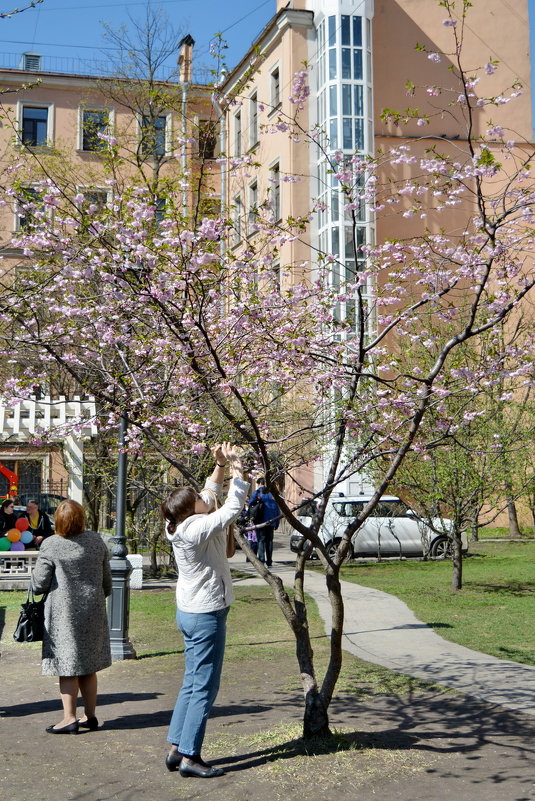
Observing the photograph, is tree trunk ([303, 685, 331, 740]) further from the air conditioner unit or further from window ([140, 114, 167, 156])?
the air conditioner unit

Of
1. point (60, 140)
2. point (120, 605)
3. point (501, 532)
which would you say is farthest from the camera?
point (60, 140)

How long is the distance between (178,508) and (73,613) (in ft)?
5.53

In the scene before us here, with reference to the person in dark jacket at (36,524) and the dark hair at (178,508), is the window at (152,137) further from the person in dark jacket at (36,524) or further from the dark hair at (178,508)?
the person in dark jacket at (36,524)

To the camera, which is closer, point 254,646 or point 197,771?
point 197,771

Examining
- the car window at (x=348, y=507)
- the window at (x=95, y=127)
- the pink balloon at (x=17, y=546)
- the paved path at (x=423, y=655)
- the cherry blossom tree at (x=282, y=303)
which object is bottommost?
the paved path at (x=423, y=655)

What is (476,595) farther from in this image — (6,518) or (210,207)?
(6,518)

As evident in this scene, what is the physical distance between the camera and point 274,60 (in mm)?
34562

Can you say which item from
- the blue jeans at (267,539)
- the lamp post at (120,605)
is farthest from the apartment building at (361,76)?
the lamp post at (120,605)

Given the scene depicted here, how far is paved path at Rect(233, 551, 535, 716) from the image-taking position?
771 centimetres

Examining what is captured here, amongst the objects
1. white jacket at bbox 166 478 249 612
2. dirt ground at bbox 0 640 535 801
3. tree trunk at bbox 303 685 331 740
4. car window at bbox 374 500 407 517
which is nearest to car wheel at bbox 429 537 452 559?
car window at bbox 374 500 407 517

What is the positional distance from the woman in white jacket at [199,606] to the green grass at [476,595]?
15.4ft

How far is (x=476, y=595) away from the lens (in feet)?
48.3

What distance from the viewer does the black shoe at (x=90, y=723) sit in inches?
261

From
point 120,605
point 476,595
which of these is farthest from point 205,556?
point 476,595
